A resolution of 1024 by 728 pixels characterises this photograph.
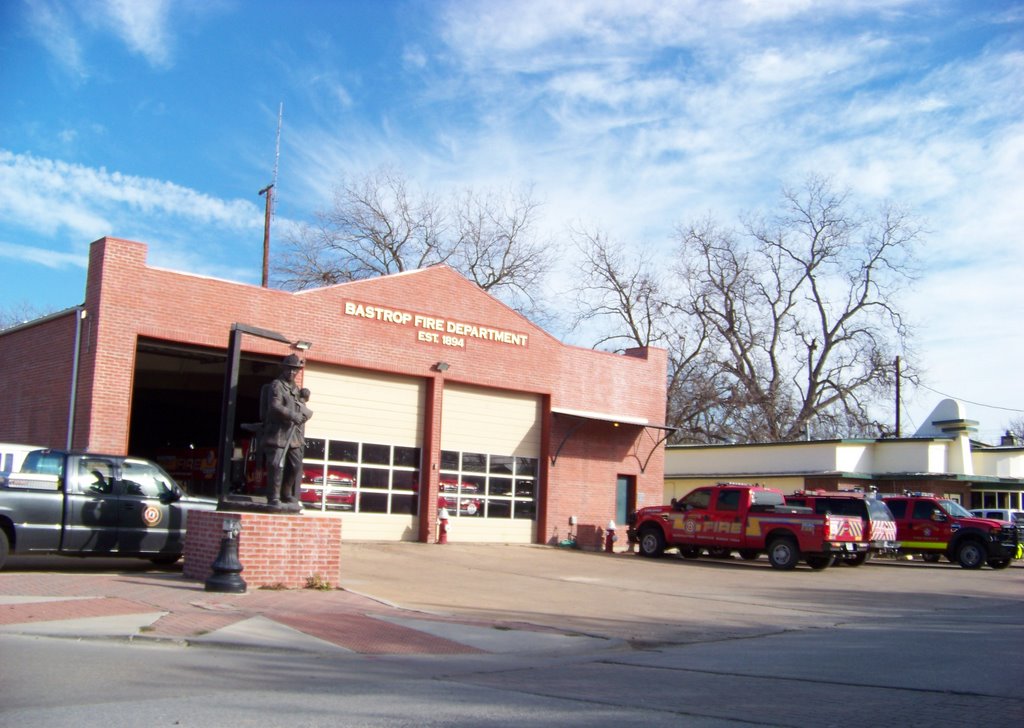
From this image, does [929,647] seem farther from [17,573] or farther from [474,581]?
[17,573]

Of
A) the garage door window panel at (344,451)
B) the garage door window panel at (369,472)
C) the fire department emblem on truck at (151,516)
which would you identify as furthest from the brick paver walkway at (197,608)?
the garage door window panel at (344,451)

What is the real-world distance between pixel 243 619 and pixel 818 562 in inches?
697

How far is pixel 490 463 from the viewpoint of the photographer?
26812mm

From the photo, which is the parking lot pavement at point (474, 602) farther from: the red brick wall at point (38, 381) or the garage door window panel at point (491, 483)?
the red brick wall at point (38, 381)

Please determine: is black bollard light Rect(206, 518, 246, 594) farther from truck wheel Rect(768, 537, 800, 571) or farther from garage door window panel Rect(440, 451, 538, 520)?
truck wheel Rect(768, 537, 800, 571)

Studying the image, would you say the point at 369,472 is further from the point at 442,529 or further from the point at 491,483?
the point at 491,483

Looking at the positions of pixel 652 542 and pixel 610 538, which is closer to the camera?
pixel 652 542

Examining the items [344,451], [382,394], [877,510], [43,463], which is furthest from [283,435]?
[877,510]

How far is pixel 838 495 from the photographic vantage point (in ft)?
86.0

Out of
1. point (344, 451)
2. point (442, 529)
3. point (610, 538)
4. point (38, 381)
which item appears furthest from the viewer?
point (610, 538)

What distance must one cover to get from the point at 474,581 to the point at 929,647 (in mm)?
9102

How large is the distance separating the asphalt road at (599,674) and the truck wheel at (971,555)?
11.1 meters

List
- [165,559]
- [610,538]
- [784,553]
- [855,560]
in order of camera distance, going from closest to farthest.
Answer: [165,559] < [784,553] < [855,560] < [610,538]

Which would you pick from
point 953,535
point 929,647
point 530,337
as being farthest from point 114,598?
point 953,535
